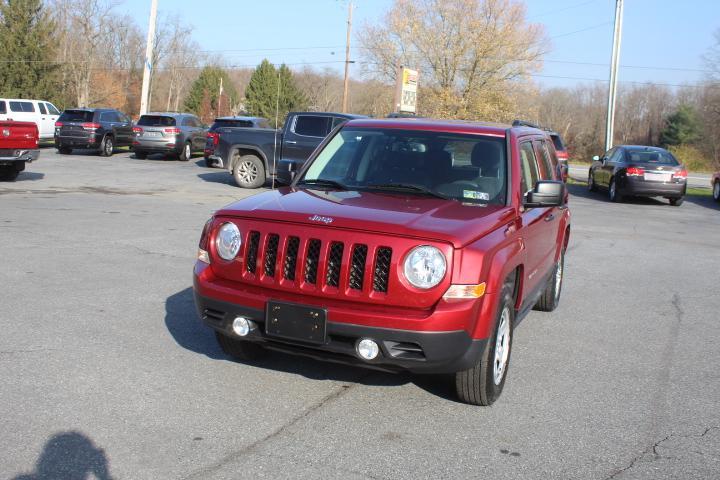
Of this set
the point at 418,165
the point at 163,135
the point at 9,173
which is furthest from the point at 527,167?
the point at 163,135

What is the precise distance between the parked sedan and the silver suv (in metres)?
15.1

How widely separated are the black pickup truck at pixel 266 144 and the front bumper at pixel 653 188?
8129 millimetres

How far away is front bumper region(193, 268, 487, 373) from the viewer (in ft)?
13.4

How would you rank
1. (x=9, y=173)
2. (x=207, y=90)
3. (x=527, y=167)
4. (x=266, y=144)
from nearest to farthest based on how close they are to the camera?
(x=527, y=167) → (x=9, y=173) → (x=266, y=144) → (x=207, y=90)

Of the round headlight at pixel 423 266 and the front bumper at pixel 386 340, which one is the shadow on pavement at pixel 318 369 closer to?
the front bumper at pixel 386 340

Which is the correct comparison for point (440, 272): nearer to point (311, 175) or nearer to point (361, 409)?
point (361, 409)

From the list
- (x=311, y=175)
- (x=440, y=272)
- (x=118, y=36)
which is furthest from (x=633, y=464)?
(x=118, y=36)

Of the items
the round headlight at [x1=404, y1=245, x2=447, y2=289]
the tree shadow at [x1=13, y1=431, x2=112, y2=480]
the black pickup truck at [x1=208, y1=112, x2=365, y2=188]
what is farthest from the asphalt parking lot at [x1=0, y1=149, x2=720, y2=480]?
the black pickup truck at [x1=208, y1=112, x2=365, y2=188]

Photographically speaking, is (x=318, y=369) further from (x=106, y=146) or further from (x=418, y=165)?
(x=106, y=146)

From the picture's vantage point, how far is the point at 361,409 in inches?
177

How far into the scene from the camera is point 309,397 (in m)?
4.61

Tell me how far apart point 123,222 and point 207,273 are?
7.48 m

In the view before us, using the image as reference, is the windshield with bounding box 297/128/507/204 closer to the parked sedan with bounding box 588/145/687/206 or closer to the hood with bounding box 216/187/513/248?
the hood with bounding box 216/187/513/248

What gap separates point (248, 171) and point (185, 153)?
958 cm
